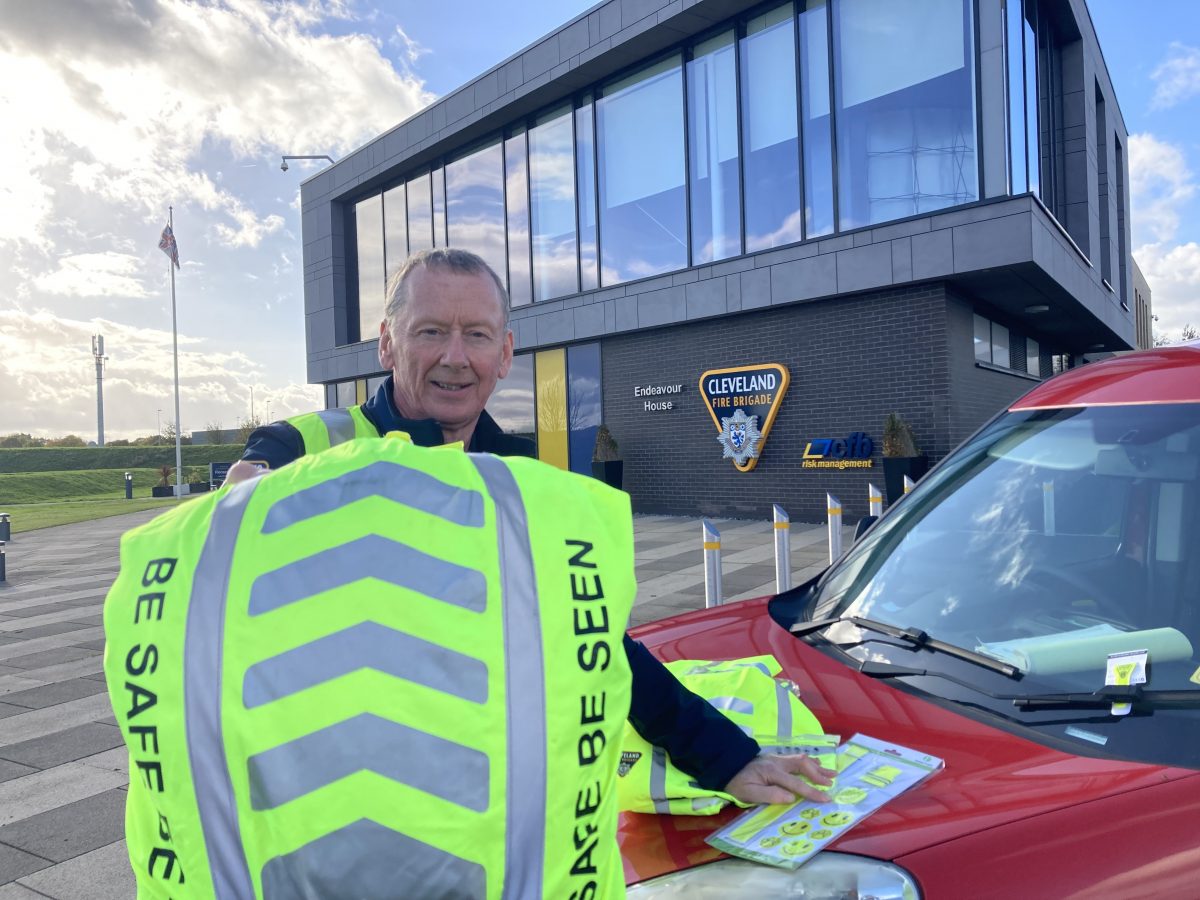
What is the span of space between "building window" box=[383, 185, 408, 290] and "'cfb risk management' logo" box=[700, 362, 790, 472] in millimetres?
11147

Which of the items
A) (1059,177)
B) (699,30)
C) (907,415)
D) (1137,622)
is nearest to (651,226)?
(699,30)

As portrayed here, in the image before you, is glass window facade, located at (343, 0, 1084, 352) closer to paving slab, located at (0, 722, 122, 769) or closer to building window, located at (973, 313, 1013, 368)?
building window, located at (973, 313, 1013, 368)

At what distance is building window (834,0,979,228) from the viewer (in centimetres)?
1225

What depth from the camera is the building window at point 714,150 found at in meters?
14.8

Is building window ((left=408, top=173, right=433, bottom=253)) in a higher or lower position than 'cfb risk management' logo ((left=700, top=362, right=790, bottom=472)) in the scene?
higher

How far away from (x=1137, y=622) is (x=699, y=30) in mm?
15489

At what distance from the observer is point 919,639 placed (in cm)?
188

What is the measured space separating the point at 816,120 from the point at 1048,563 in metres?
13.2

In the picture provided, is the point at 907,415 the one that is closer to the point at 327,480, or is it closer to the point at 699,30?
the point at 699,30

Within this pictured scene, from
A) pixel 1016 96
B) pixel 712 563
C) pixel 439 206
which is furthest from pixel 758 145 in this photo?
pixel 712 563

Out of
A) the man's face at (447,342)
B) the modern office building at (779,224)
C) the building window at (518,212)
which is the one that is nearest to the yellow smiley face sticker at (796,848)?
the man's face at (447,342)

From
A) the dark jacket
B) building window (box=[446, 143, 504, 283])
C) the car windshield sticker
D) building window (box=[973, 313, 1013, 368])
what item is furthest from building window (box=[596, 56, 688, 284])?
the dark jacket

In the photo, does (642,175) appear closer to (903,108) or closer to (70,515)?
(903,108)

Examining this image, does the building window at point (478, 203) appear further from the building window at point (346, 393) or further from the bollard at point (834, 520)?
the bollard at point (834, 520)
